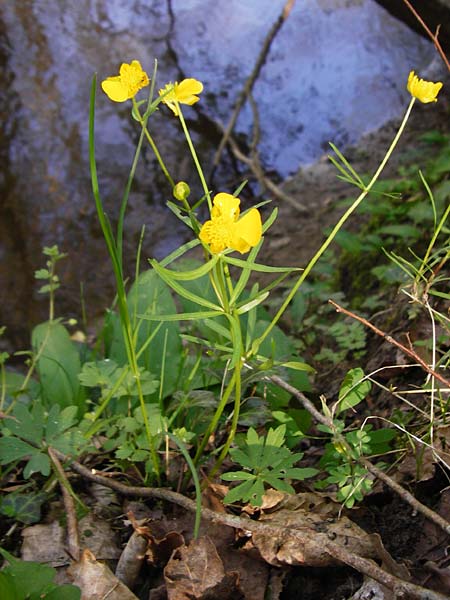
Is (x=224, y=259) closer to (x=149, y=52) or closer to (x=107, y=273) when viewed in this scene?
(x=107, y=273)

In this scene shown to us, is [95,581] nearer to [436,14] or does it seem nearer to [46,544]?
[46,544]

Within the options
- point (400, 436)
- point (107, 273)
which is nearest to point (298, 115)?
point (107, 273)

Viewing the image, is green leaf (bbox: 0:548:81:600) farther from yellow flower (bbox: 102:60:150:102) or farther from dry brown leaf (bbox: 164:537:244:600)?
yellow flower (bbox: 102:60:150:102)

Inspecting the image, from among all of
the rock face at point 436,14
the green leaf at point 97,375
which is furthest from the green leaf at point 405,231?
the green leaf at point 97,375

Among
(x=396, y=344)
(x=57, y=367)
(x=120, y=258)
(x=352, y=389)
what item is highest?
(x=120, y=258)

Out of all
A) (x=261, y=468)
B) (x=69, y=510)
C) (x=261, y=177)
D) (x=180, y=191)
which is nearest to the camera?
(x=180, y=191)

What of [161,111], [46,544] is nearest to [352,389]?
[46,544]

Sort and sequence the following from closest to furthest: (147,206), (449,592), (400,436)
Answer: (449,592) → (400,436) → (147,206)
